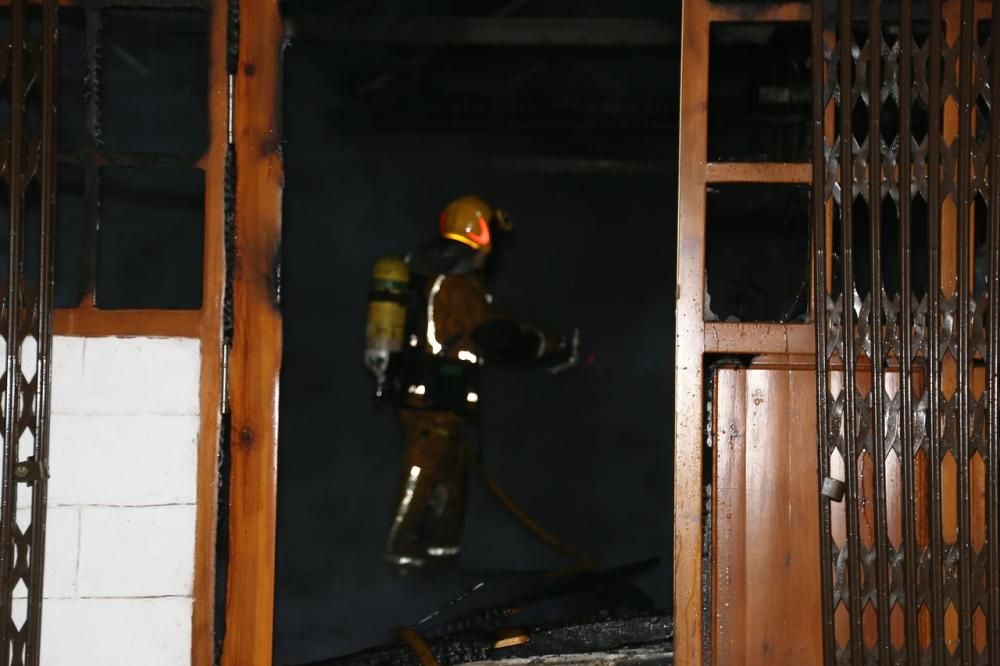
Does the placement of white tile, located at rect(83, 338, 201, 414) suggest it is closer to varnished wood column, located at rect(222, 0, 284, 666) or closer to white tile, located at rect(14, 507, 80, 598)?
varnished wood column, located at rect(222, 0, 284, 666)

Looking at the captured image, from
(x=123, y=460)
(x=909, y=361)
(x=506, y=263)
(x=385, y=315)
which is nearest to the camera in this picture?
(x=909, y=361)

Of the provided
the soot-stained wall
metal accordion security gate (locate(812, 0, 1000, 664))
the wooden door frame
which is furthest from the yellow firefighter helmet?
metal accordion security gate (locate(812, 0, 1000, 664))

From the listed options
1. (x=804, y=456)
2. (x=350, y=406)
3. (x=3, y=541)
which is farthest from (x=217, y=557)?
(x=350, y=406)

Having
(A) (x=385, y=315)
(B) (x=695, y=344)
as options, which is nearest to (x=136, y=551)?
(B) (x=695, y=344)

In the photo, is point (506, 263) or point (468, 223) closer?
point (468, 223)

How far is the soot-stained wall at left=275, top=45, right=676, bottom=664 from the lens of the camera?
5910 mm

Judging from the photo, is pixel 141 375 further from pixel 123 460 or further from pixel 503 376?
pixel 503 376

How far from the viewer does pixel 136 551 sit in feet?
7.89

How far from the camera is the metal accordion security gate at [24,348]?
235 centimetres

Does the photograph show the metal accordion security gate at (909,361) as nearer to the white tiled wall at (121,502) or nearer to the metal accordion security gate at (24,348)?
the white tiled wall at (121,502)

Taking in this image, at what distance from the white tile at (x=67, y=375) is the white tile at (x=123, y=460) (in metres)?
0.03

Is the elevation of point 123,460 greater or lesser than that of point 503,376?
lesser

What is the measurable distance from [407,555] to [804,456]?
3101 mm

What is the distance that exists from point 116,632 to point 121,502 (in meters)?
0.29
